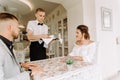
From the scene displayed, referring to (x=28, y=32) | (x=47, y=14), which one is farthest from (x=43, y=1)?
(x=28, y=32)

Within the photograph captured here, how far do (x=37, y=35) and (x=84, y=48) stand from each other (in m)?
0.70

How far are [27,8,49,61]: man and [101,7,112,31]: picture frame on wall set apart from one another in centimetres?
172

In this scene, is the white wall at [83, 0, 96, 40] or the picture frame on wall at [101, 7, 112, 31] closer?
the white wall at [83, 0, 96, 40]

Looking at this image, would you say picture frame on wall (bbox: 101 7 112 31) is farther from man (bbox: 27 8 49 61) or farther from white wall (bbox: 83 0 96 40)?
man (bbox: 27 8 49 61)

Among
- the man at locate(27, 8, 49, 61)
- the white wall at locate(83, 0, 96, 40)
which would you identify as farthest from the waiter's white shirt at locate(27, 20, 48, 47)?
the white wall at locate(83, 0, 96, 40)

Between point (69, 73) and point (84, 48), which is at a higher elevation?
point (84, 48)

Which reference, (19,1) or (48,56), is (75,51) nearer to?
(48,56)

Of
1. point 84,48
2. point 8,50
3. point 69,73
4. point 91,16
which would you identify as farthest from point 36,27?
point 91,16

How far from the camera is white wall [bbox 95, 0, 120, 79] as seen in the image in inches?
126

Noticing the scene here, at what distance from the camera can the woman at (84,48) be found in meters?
1.98

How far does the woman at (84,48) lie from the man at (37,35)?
50 centimetres

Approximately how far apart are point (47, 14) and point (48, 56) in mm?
Answer: 644

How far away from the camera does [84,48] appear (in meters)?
2.10

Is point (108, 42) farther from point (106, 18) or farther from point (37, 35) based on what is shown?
point (37, 35)
